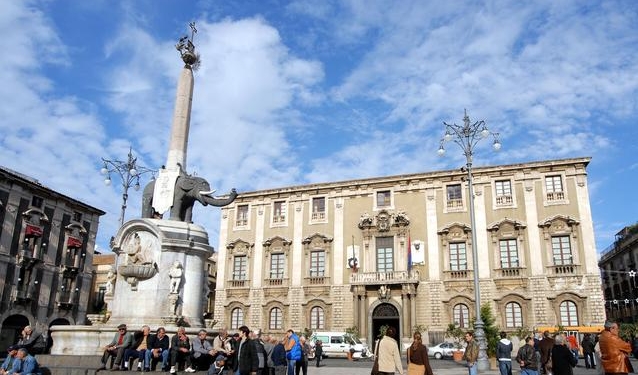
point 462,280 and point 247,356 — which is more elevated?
point 462,280

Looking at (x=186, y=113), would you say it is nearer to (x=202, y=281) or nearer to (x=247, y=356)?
(x=202, y=281)

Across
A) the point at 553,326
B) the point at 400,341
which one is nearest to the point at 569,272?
the point at 553,326

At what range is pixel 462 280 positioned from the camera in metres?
32.7

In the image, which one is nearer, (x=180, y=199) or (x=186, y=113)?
(x=180, y=199)

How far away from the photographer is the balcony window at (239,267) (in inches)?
1518

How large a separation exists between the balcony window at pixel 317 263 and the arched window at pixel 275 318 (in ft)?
11.3

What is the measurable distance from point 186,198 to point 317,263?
902 inches

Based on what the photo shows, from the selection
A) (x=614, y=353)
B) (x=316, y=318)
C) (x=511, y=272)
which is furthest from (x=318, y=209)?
(x=614, y=353)

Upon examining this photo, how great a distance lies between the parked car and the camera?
97.3 ft

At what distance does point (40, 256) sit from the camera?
37.0 m

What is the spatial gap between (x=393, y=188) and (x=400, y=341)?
396 inches

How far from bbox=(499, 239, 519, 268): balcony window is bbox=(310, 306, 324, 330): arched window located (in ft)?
39.9

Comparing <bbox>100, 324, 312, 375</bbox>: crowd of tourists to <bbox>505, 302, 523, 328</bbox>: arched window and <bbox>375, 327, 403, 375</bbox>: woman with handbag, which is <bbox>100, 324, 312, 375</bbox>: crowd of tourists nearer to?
<bbox>375, 327, 403, 375</bbox>: woman with handbag

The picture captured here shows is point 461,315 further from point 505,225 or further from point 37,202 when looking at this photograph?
point 37,202
